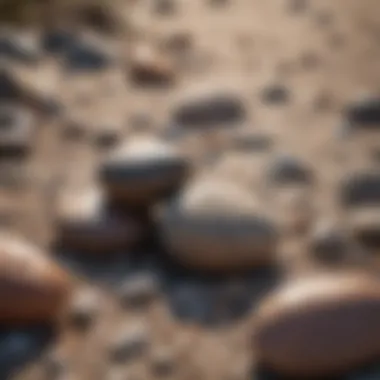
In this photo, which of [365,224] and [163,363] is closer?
[163,363]

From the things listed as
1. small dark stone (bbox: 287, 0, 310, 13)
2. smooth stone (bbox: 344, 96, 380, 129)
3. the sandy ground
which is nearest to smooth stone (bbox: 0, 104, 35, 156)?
the sandy ground

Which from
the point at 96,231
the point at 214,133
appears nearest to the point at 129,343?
the point at 96,231

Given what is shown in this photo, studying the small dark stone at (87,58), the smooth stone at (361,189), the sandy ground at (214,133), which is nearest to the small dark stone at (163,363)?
the sandy ground at (214,133)

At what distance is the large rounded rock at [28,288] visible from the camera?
85 centimetres

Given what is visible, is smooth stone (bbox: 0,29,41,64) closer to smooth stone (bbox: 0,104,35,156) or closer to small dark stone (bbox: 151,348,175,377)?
smooth stone (bbox: 0,104,35,156)

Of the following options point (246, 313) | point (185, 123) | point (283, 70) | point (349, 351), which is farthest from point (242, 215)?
point (283, 70)

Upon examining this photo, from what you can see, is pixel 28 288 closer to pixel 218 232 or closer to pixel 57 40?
pixel 218 232

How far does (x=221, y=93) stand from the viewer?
129cm

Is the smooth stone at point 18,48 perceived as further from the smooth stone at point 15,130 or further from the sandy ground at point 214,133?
the smooth stone at point 15,130

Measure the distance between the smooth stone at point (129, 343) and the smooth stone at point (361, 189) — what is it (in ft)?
1.00

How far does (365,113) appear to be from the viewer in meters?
1.24

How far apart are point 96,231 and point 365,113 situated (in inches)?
17.4

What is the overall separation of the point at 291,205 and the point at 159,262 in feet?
0.60

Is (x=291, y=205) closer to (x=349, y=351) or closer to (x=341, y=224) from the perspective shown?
(x=341, y=224)
